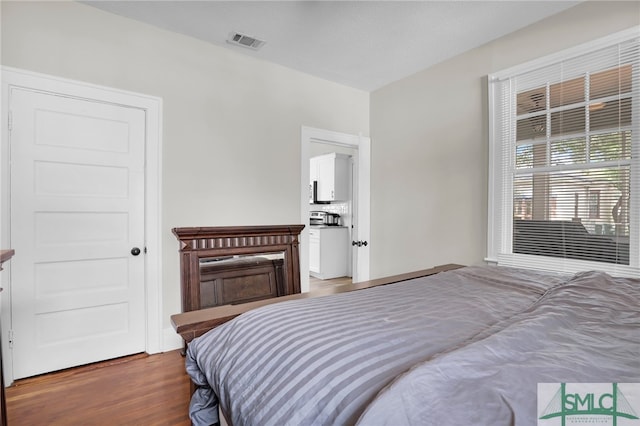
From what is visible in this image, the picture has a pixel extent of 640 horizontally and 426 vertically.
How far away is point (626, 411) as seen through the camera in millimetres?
531

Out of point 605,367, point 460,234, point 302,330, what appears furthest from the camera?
point 460,234

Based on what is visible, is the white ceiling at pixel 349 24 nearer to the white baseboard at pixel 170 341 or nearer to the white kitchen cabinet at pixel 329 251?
the white baseboard at pixel 170 341

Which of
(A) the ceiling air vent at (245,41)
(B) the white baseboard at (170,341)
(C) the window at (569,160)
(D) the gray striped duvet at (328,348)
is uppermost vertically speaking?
(A) the ceiling air vent at (245,41)

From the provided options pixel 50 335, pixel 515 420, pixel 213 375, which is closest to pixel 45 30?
pixel 50 335

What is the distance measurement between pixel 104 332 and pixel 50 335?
0.34 meters

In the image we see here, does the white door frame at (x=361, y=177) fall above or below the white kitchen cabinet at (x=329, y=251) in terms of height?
above

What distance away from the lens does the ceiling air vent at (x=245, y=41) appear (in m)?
2.88

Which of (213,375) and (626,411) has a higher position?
(626,411)

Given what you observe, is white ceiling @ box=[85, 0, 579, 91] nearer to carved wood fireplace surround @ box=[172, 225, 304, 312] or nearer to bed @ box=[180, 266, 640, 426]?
carved wood fireplace surround @ box=[172, 225, 304, 312]

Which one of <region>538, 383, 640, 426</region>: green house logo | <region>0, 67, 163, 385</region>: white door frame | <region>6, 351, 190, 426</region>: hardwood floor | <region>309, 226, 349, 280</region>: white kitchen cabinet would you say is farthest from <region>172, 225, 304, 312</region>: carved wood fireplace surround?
<region>309, 226, 349, 280</region>: white kitchen cabinet

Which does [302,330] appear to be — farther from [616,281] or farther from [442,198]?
[442,198]

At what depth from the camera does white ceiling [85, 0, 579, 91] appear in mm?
2449

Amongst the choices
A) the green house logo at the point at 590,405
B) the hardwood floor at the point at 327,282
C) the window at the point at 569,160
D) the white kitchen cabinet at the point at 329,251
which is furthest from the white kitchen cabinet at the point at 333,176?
the green house logo at the point at 590,405

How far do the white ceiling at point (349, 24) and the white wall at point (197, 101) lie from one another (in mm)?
181
